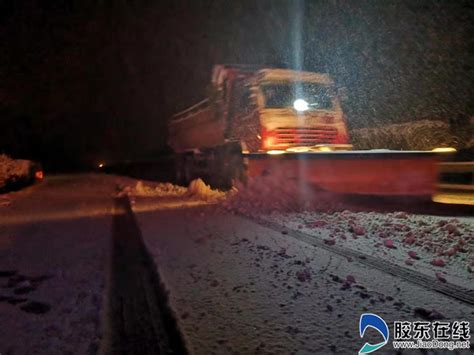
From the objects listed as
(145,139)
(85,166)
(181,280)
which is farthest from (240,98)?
(85,166)

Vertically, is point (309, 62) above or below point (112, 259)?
above

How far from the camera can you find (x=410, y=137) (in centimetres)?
1411

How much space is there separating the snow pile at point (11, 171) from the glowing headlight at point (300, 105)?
11726 mm

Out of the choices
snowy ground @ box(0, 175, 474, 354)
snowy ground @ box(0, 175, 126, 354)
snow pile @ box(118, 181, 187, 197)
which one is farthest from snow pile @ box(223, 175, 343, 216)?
snow pile @ box(118, 181, 187, 197)

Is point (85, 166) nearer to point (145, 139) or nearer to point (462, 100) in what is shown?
point (145, 139)

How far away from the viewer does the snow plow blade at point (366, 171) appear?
891 cm

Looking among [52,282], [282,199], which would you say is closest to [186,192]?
[282,199]

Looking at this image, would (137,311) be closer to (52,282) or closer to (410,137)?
(52,282)

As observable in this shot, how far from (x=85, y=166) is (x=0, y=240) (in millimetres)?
43575

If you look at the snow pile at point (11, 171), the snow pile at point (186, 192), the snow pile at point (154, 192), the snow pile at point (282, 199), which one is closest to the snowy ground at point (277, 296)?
the snow pile at point (282, 199)

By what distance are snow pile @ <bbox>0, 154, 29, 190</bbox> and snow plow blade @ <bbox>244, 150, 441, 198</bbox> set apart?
12.2m

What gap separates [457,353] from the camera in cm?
308

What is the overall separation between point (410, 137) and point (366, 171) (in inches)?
225

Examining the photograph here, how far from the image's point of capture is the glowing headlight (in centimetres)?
1122
